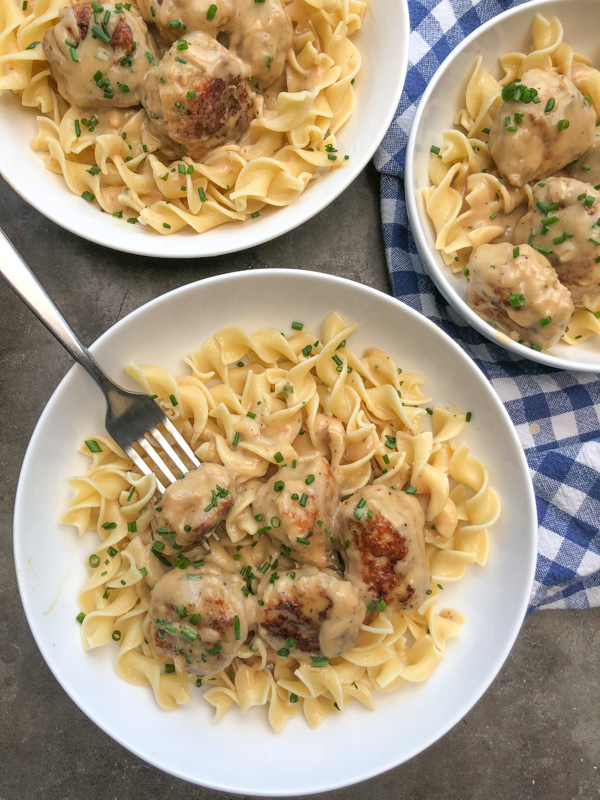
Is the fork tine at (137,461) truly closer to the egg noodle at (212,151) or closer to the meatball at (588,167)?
the egg noodle at (212,151)

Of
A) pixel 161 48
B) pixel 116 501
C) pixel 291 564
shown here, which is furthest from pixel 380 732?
pixel 161 48

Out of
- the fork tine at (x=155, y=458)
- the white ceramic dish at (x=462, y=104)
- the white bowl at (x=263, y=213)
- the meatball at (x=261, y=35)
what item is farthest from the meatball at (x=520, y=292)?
the fork tine at (x=155, y=458)

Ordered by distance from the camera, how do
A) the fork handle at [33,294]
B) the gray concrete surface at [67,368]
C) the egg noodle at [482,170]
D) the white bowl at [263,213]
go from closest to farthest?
1. the fork handle at [33,294]
2. the white bowl at [263,213]
3. the egg noodle at [482,170]
4. the gray concrete surface at [67,368]

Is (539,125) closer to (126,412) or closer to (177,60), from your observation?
(177,60)

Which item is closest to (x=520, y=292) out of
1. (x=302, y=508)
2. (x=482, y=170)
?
(x=482, y=170)

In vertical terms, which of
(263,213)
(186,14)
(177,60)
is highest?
(186,14)

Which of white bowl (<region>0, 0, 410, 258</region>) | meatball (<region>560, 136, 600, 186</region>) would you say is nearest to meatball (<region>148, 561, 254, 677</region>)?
white bowl (<region>0, 0, 410, 258</region>)
